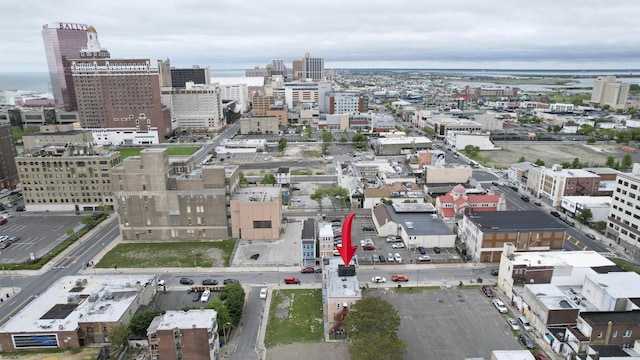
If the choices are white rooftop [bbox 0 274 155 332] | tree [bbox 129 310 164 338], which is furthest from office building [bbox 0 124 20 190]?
tree [bbox 129 310 164 338]

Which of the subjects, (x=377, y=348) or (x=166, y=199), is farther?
(x=166, y=199)

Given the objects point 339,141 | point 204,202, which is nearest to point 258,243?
point 204,202

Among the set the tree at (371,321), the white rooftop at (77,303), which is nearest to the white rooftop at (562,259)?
the tree at (371,321)

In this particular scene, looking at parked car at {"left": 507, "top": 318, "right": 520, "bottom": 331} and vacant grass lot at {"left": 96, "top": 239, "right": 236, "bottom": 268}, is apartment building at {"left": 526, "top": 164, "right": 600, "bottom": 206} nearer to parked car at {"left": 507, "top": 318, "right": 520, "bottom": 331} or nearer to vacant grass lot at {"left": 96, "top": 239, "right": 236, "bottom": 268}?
parked car at {"left": 507, "top": 318, "right": 520, "bottom": 331}

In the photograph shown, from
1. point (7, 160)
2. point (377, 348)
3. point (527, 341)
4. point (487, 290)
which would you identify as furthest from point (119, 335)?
point (7, 160)

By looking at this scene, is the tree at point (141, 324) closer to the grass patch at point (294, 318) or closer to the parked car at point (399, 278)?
the grass patch at point (294, 318)

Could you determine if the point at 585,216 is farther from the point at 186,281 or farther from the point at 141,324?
the point at 141,324

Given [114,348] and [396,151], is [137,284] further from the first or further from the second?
[396,151]

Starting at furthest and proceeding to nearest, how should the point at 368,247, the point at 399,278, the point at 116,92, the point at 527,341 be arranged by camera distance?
the point at 116,92 < the point at 368,247 < the point at 399,278 < the point at 527,341
